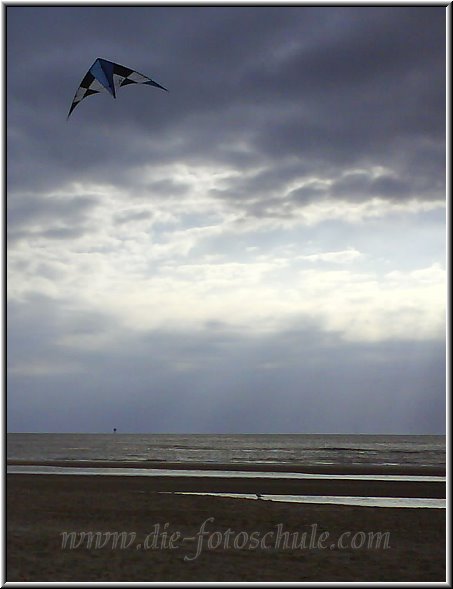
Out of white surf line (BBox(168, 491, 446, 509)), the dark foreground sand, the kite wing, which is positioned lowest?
white surf line (BBox(168, 491, 446, 509))

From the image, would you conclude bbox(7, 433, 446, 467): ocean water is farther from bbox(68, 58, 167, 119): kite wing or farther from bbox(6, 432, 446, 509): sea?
bbox(68, 58, 167, 119): kite wing

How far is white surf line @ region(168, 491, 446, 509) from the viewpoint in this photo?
20.4 m

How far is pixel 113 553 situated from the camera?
1165cm

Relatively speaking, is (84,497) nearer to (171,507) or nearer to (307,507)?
(171,507)

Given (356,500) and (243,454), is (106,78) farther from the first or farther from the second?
(243,454)

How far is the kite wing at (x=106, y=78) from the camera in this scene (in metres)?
14.3

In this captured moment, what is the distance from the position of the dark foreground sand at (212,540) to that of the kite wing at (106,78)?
928 centimetres

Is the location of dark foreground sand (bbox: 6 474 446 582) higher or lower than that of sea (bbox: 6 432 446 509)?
higher

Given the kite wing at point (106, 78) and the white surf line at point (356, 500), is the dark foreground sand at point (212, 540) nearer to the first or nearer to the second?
the white surf line at point (356, 500)

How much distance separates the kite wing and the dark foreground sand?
9.28 meters

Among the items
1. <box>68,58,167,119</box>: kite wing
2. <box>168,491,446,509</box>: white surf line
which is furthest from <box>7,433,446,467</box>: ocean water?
<box>68,58,167,119</box>: kite wing

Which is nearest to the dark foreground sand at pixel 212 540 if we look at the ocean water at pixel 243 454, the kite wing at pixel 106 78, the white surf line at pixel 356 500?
the white surf line at pixel 356 500

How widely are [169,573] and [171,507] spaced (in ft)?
23.6

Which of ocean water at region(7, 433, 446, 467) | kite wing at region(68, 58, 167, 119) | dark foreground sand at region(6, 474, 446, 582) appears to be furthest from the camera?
ocean water at region(7, 433, 446, 467)
